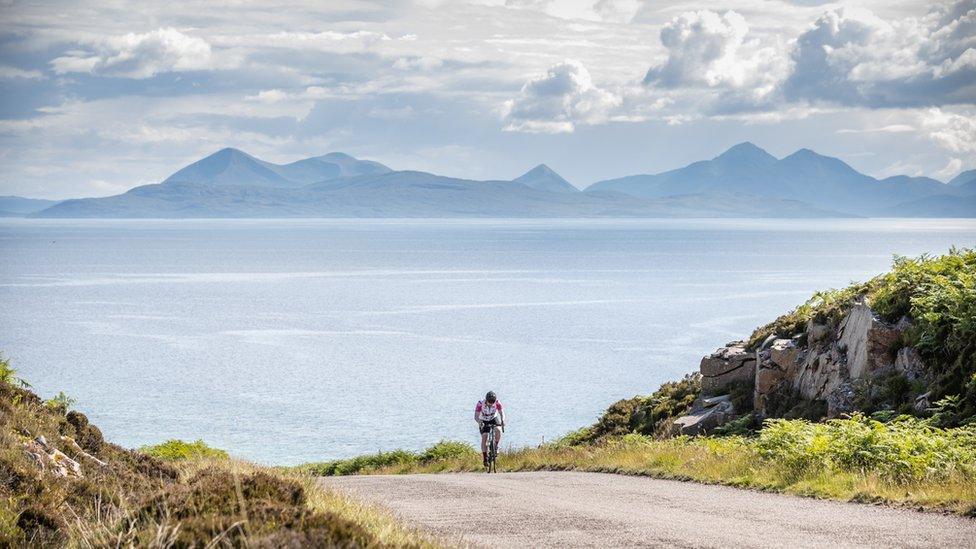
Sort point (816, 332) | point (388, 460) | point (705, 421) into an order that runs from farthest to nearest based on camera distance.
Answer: point (388, 460)
point (705, 421)
point (816, 332)

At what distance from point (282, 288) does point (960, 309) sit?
133 meters

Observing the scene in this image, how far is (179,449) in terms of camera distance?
31.2m

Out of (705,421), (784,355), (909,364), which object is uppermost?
(909,364)

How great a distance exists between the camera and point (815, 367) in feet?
81.6

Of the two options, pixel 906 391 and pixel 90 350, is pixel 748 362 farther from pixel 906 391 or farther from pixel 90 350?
pixel 90 350

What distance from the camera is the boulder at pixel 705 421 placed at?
26.2 m

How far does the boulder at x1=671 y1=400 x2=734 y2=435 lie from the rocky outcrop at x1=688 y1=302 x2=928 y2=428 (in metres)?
0.03

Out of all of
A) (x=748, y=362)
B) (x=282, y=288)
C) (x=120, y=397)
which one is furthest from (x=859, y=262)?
(x=748, y=362)

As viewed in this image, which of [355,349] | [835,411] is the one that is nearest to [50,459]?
[835,411]

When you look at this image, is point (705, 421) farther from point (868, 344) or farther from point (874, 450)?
point (874, 450)

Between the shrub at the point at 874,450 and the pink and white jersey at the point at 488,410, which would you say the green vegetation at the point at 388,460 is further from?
the shrub at the point at 874,450

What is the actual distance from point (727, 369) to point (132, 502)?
19.9 meters

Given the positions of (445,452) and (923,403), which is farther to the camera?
(445,452)

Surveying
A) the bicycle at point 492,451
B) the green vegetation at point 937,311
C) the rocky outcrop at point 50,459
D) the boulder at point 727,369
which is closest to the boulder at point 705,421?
the boulder at point 727,369
